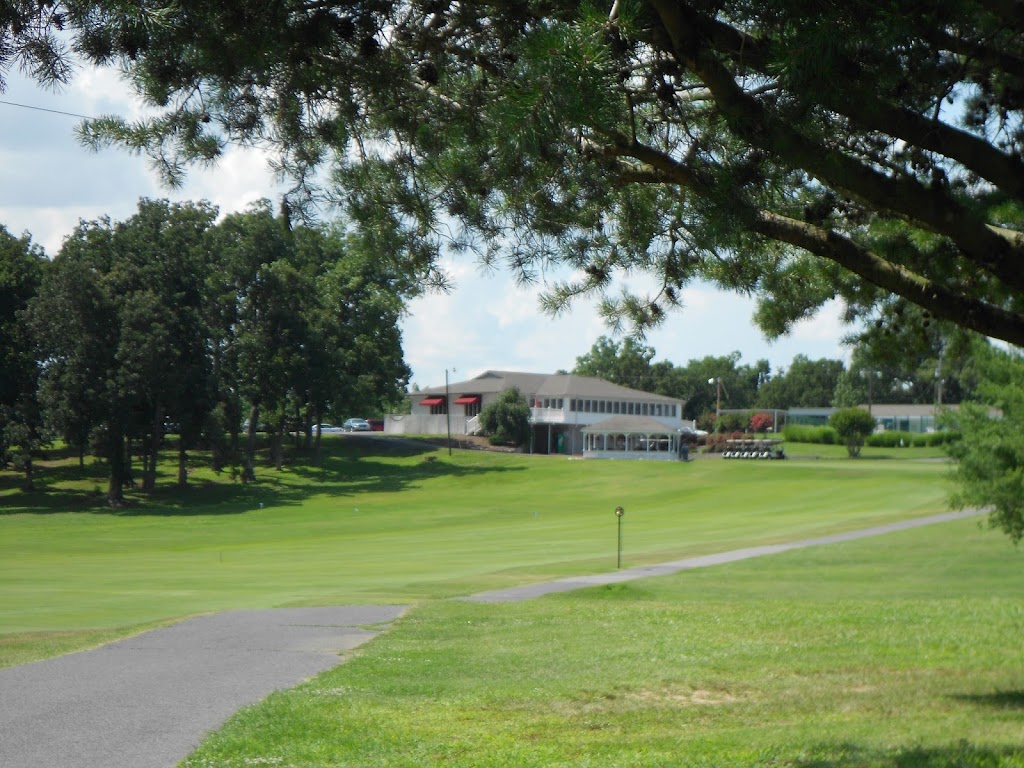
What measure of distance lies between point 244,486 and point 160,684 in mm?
58255

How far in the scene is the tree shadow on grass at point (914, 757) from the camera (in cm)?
786

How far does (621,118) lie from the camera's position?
6699mm

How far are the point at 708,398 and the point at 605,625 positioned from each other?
127m

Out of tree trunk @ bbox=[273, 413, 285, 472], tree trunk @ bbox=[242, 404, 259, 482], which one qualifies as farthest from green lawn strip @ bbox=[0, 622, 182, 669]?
tree trunk @ bbox=[273, 413, 285, 472]

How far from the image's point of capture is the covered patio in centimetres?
8775

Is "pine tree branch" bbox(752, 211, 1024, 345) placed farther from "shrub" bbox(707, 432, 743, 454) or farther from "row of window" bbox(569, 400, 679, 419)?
"shrub" bbox(707, 432, 743, 454)

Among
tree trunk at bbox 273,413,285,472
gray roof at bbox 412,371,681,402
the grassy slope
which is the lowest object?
the grassy slope

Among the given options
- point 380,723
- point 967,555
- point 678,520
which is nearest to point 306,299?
point 678,520

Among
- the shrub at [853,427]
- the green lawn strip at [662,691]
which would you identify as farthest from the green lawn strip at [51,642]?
the shrub at [853,427]

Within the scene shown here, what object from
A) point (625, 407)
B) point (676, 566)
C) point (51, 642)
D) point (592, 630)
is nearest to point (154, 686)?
point (51, 642)

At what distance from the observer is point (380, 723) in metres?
9.48

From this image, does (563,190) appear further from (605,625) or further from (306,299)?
(306,299)

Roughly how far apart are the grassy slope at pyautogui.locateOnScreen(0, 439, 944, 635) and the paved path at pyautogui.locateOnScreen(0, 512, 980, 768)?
3795mm

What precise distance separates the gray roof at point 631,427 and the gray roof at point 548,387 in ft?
16.6
